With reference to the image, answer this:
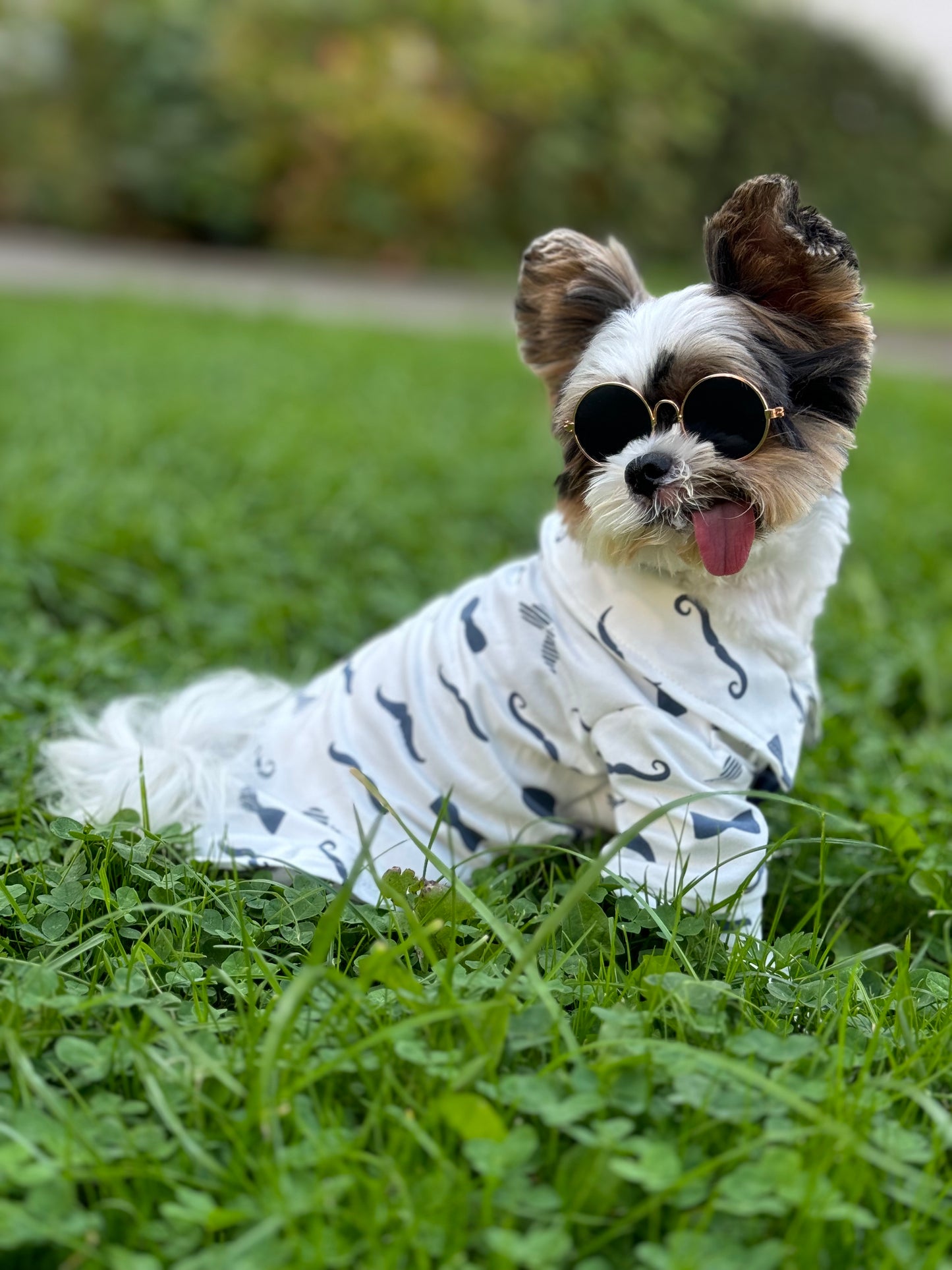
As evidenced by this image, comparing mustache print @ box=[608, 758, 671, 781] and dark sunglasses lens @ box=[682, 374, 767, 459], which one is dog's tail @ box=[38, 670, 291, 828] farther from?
dark sunglasses lens @ box=[682, 374, 767, 459]

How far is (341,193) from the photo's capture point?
18.6 metres

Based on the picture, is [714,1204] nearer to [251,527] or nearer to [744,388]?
[744,388]

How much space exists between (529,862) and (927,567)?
3338 mm

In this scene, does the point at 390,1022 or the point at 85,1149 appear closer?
the point at 85,1149

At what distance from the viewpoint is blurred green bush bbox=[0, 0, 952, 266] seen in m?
18.3

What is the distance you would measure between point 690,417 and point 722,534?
22 centimetres

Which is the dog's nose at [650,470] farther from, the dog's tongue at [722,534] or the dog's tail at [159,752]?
the dog's tail at [159,752]

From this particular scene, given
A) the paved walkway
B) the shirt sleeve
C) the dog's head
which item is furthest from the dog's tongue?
the paved walkway

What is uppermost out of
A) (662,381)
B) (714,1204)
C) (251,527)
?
(662,381)

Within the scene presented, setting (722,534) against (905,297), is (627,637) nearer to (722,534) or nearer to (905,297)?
(722,534)

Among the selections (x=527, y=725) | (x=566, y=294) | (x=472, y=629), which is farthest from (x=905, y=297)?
(x=527, y=725)

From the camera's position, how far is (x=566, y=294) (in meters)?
2.38

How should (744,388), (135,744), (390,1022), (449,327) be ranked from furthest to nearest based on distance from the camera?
1. (449,327)
2. (135,744)
3. (744,388)
4. (390,1022)

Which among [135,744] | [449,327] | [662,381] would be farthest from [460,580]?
[449,327]
